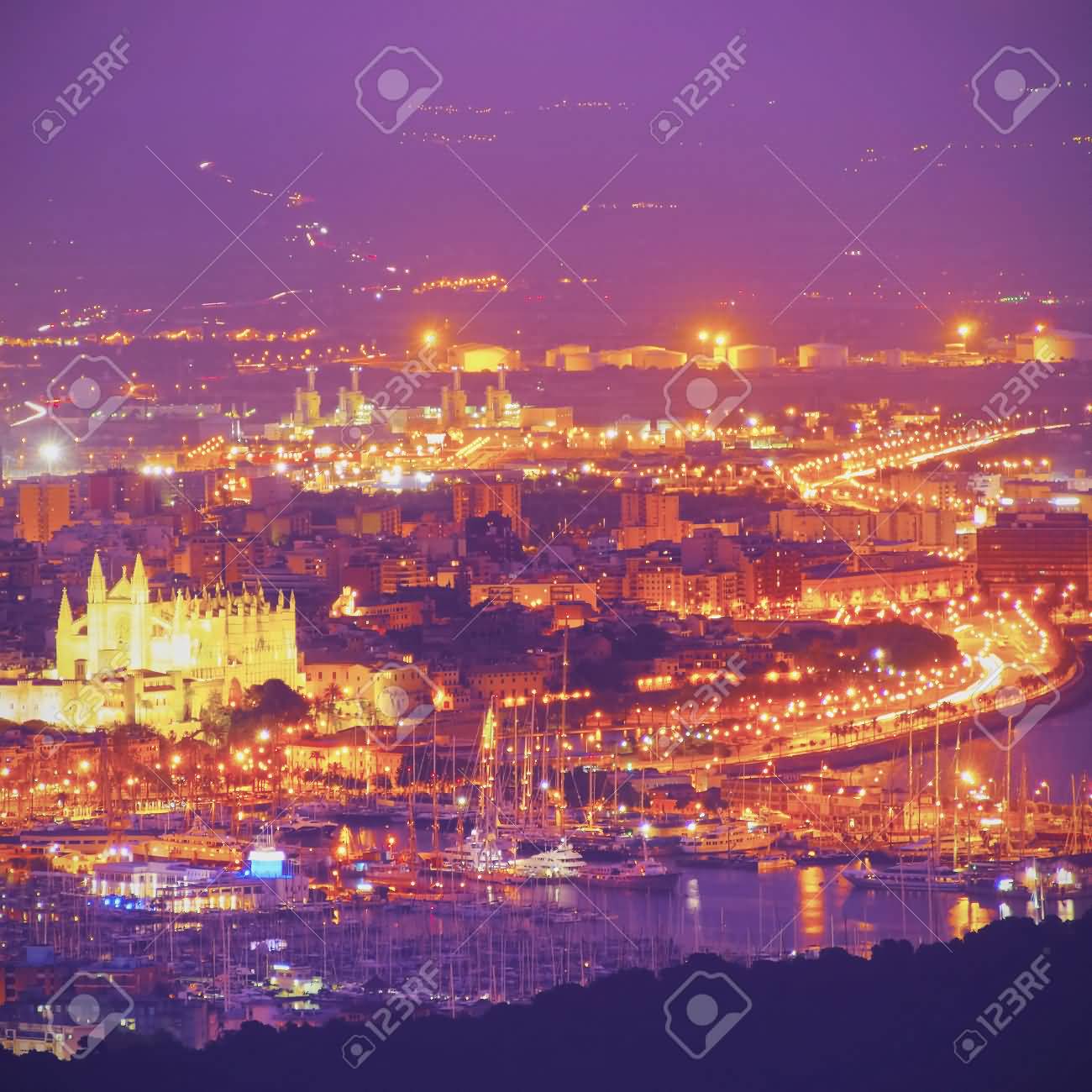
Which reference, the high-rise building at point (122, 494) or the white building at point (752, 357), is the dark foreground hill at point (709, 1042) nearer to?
Result: the high-rise building at point (122, 494)

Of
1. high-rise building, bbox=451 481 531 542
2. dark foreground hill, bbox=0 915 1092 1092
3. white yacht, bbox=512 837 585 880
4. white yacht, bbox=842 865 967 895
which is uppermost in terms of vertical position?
high-rise building, bbox=451 481 531 542

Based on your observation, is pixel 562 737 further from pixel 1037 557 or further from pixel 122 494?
pixel 122 494

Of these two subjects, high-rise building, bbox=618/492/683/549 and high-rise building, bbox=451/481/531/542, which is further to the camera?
high-rise building, bbox=451/481/531/542

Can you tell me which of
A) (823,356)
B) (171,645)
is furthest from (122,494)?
(823,356)

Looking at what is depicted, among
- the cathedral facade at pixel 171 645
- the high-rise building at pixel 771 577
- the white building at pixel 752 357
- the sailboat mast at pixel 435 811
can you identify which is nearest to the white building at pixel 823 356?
the white building at pixel 752 357

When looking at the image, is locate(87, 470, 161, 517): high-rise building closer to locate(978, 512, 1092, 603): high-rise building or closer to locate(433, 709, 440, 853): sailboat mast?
locate(978, 512, 1092, 603): high-rise building

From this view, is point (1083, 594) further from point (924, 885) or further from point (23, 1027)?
point (23, 1027)

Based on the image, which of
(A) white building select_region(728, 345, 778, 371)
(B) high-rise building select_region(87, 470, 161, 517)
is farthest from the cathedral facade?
(A) white building select_region(728, 345, 778, 371)
